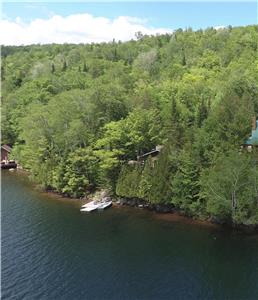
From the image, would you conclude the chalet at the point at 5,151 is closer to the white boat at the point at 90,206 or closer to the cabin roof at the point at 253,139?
the white boat at the point at 90,206

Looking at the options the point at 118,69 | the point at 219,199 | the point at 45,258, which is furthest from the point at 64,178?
the point at 118,69

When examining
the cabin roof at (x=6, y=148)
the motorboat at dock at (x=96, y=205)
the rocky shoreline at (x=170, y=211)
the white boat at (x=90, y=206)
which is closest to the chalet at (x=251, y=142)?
the rocky shoreline at (x=170, y=211)

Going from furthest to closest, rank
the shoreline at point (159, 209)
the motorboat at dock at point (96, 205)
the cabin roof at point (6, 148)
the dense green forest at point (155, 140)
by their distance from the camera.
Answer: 1. the cabin roof at point (6, 148)
2. the motorboat at dock at point (96, 205)
3. the shoreline at point (159, 209)
4. the dense green forest at point (155, 140)

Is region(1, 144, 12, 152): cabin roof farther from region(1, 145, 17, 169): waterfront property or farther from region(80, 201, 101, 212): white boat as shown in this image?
region(80, 201, 101, 212): white boat

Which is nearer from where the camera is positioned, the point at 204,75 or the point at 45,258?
the point at 45,258

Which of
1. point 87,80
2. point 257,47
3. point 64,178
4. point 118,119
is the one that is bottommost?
point 64,178

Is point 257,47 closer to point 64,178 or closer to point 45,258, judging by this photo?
point 64,178

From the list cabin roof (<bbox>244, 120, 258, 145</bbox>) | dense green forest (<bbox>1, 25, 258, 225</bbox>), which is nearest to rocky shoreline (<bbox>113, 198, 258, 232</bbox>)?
dense green forest (<bbox>1, 25, 258, 225</bbox>)
